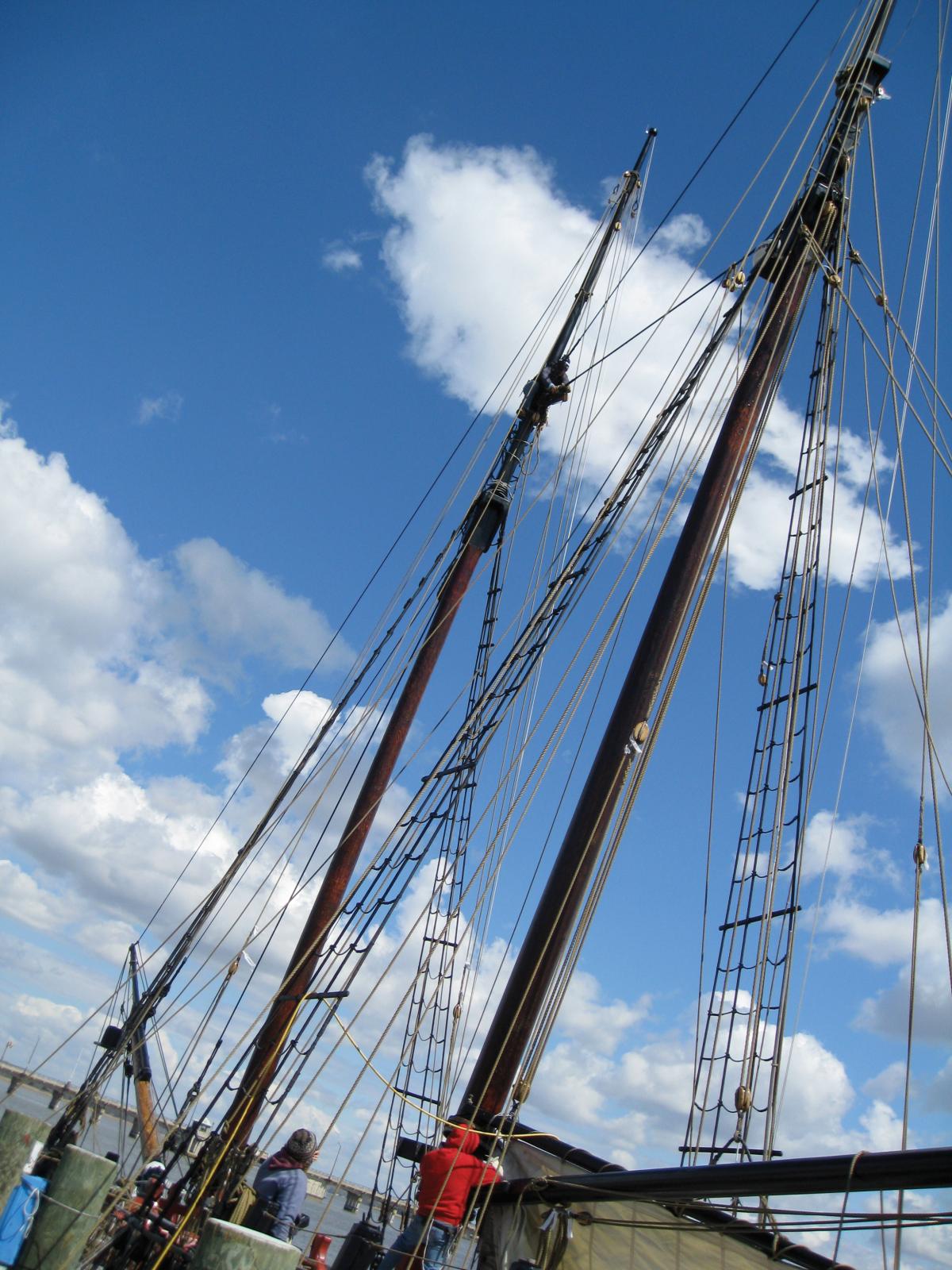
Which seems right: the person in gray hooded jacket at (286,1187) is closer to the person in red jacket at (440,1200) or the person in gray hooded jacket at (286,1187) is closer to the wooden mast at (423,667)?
the person in red jacket at (440,1200)

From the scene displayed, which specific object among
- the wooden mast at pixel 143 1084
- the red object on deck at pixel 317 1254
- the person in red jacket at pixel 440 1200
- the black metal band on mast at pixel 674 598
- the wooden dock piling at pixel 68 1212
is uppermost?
the black metal band on mast at pixel 674 598

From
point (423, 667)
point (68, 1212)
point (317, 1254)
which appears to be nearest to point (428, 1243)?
point (68, 1212)

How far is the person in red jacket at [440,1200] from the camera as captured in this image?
290 inches

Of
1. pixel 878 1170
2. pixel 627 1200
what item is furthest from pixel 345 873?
pixel 878 1170

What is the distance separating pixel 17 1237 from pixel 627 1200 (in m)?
5.12

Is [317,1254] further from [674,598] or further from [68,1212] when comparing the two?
[674,598]

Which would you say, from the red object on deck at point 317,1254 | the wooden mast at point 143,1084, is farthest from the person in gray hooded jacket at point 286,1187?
the wooden mast at point 143,1084

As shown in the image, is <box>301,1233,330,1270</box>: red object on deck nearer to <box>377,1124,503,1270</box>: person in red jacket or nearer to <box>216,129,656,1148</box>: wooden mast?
<box>216,129,656,1148</box>: wooden mast

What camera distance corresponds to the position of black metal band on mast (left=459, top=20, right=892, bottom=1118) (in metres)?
8.79

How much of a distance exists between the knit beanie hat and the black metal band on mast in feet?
4.81

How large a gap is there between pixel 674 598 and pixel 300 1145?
6.08 meters

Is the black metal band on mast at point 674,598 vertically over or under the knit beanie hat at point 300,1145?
over

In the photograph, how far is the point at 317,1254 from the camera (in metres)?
12.1

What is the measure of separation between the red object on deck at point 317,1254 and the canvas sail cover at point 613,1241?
4459mm
